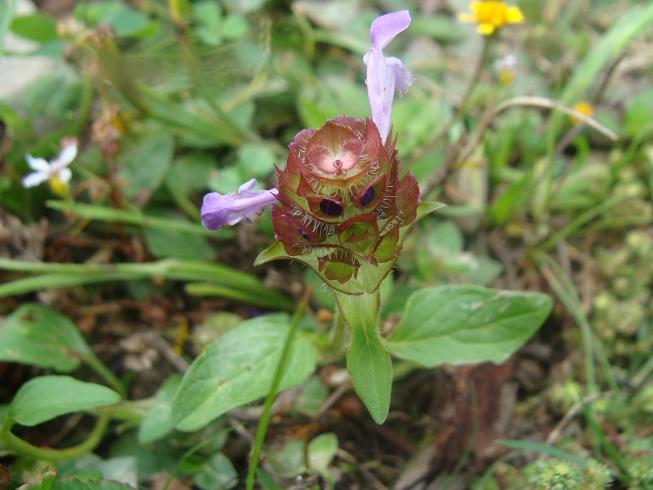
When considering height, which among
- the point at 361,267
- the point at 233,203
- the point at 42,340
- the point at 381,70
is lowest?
the point at 42,340

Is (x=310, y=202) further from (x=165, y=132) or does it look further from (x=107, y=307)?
(x=165, y=132)

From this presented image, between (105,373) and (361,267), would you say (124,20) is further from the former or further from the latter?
(361,267)

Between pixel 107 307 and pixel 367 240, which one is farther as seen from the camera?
pixel 107 307

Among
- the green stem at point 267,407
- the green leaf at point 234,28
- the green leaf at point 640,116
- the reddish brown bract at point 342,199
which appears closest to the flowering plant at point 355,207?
the reddish brown bract at point 342,199

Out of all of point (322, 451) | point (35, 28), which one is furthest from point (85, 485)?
point (35, 28)

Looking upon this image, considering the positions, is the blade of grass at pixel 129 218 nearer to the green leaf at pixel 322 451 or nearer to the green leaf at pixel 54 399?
the green leaf at pixel 54 399

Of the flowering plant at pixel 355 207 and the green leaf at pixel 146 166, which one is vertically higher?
the flowering plant at pixel 355 207

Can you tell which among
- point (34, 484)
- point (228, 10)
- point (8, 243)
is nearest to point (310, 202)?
point (34, 484)
